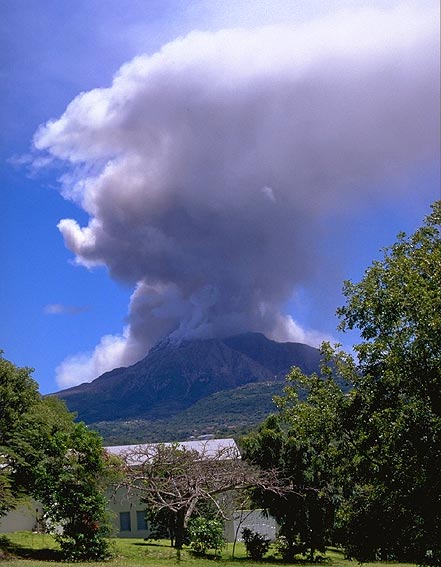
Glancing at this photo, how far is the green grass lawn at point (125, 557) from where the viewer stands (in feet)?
80.3

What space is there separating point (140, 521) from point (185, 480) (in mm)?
14614

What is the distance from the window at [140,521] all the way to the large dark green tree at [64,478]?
16954mm

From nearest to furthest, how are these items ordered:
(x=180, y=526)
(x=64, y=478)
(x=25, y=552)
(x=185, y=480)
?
(x=64, y=478) < (x=25, y=552) < (x=180, y=526) < (x=185, y=480)

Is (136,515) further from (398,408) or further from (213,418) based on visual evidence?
(213,418)

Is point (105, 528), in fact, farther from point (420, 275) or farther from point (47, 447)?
point (420, 275)

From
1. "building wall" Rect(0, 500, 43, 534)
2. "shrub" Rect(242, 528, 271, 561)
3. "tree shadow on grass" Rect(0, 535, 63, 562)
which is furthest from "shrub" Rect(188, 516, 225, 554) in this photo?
"building wall" Rect(0, 500, 43, 534)

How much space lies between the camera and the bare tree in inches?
1218

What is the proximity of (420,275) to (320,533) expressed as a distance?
19289 mm

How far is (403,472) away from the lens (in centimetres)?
1639

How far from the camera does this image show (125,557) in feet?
90.3

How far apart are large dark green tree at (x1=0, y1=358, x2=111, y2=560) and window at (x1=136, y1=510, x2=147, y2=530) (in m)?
17.0

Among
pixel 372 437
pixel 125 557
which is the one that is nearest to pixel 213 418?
pixel 125 557

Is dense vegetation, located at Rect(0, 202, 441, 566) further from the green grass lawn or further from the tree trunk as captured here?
the tree trunk

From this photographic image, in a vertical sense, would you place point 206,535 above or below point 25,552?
below
